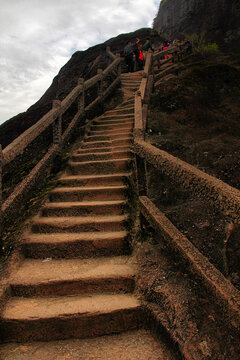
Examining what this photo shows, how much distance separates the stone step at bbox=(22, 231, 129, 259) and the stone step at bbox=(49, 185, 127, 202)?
0.84 metres

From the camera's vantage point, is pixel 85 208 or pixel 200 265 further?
pixel 85 208

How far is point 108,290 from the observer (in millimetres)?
2447

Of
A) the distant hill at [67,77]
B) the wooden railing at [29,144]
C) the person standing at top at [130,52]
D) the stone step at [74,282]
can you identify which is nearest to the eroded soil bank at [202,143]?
the stone step at [74,282]

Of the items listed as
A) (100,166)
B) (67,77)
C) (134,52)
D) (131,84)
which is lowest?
(100,166)

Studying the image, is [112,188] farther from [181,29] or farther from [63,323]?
[181,29]

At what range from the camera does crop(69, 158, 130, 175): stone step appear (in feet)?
14.3

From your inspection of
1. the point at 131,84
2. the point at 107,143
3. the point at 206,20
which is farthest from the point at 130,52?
the point at 206,20

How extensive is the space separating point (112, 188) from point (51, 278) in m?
1.65

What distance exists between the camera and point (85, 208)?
3.45 meters

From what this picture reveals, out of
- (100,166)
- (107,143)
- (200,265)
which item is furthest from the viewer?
(107,143)

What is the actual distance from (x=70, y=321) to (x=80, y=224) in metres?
1.23

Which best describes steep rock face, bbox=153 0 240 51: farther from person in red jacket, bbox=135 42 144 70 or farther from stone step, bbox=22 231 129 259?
stone step, bbox=22 231 129 259

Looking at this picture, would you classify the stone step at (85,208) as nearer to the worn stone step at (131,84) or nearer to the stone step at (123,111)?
the stone step at (123,111)

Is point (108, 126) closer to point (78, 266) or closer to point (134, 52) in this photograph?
point (78, 266)
